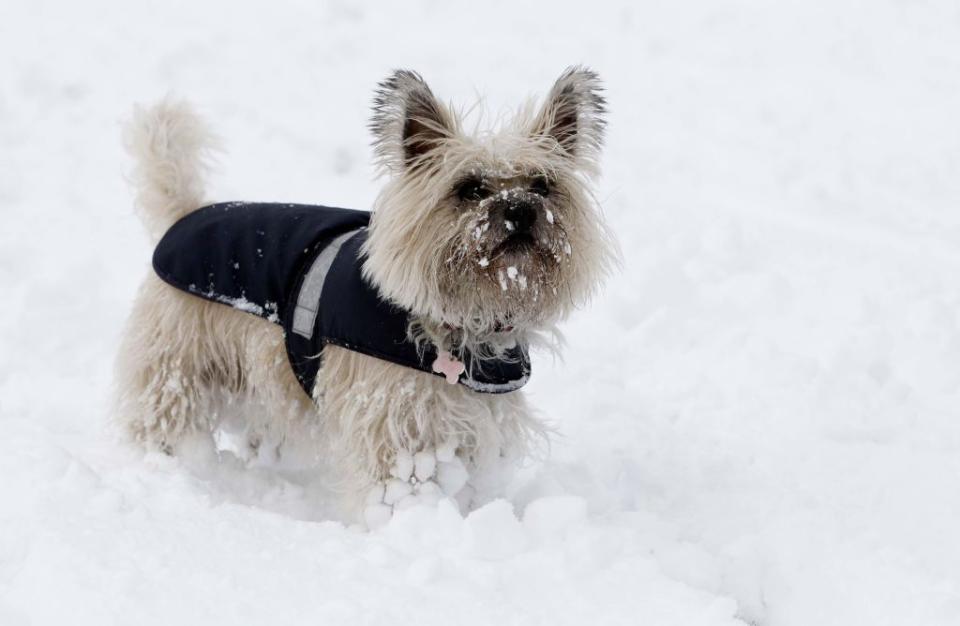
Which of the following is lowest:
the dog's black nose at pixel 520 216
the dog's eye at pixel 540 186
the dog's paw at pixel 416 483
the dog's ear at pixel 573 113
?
the dog's paw at pixel 416 483

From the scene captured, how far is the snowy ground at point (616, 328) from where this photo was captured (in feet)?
8.53

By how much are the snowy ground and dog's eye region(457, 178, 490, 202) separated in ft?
3.08

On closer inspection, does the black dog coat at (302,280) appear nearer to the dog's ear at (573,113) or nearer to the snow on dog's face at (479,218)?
the snow on dog's face at (479,218)

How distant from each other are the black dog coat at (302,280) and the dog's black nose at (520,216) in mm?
513

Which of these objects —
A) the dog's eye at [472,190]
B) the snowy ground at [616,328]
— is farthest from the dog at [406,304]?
the snowy ground at [616,328]

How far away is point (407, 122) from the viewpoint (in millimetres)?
3115

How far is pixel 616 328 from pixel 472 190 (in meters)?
2.16

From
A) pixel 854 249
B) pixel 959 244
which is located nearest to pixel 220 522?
pixel 854 249

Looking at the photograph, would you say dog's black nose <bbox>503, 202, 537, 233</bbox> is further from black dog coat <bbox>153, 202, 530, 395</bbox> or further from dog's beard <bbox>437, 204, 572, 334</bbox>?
black dog coat <bbox>153, 202, 530, 395</bbox>

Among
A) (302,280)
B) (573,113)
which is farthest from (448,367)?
(573,113)

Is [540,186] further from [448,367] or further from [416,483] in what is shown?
[416,483]

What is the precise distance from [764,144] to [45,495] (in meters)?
5.73

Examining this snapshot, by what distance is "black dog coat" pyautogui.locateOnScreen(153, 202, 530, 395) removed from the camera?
10.5 ft

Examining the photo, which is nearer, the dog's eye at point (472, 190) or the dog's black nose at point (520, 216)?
the dog's black nose at point (520, 216)
